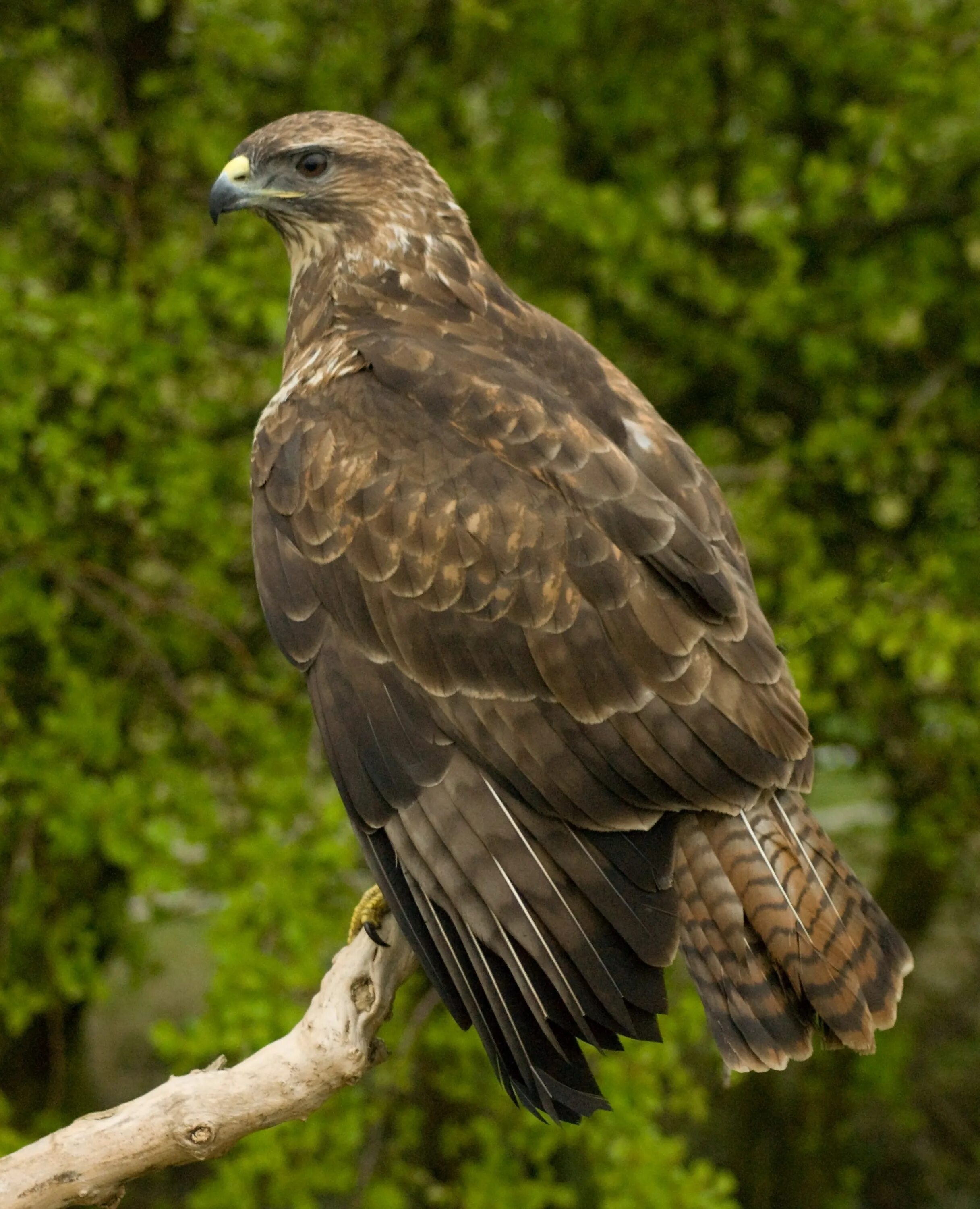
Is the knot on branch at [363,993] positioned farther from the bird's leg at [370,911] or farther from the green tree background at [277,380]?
the green tree background at [277,380]

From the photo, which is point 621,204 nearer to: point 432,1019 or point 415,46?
point 415,46

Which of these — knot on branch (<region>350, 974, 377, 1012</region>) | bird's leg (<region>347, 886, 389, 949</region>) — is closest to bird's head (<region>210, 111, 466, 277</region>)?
bird's leg (<region>347, 886, 389, 949</region>)

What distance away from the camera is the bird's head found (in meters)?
4.19

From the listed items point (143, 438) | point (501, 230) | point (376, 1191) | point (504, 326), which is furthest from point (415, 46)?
point (376, 1191)

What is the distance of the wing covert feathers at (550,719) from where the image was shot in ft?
10.3

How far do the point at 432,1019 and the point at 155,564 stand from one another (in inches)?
83.4

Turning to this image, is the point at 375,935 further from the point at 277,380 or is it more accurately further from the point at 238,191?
the point at 277,380

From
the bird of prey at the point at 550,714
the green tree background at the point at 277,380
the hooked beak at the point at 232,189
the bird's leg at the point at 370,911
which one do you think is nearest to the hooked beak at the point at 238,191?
the hooked beak at the point at 232,189

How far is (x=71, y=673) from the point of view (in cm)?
527

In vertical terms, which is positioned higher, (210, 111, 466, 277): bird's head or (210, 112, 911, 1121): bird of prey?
(210, 111, 466, 277): bird's head

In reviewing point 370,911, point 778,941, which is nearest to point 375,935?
point 370,911

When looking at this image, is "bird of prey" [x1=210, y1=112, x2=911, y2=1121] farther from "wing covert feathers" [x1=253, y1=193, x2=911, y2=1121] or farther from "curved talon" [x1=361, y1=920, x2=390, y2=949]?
"curved talon" [x1=361, y1=920, x2=390, y2=949]

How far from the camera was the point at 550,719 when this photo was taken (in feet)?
10.9

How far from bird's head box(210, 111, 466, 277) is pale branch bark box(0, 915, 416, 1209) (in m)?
2.06
